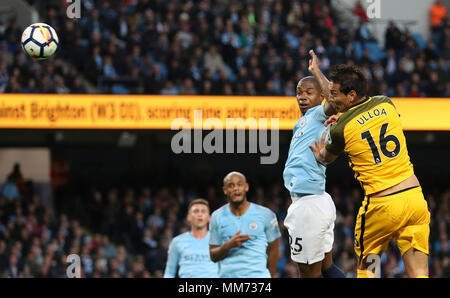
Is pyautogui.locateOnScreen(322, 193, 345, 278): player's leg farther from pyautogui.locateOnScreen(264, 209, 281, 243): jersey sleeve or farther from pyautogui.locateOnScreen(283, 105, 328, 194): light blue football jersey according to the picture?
pyautogui.locateOnScreen(264, 209, 281, 243): jersey sleeve

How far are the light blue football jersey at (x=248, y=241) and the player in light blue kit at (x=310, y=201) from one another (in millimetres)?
1205

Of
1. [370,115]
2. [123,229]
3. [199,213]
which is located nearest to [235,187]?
[199,213]

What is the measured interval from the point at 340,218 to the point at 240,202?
31.4ft

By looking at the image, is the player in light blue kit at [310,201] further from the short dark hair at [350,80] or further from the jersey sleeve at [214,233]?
the jersey sleeve at [214,233]

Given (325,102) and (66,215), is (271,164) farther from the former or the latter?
(325,102)

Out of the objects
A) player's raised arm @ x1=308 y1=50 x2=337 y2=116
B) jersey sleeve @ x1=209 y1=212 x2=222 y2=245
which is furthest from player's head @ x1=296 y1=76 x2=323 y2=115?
jersey sleeve @ x1=209 y1=212 x2=222 y2=245

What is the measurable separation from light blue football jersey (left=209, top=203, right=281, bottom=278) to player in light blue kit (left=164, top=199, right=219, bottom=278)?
130 centimetres

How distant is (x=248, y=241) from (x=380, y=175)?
2246 millimetres

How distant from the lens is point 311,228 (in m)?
6.67

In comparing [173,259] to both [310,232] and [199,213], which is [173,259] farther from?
Result: [310,232]

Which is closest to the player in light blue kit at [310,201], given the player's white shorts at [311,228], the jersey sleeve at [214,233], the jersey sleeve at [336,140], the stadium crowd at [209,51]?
the player's white shorts at [311,228]

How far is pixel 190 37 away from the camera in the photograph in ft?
60.4

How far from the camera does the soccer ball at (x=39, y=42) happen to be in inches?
395

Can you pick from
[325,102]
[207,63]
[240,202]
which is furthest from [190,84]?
[325,102]
